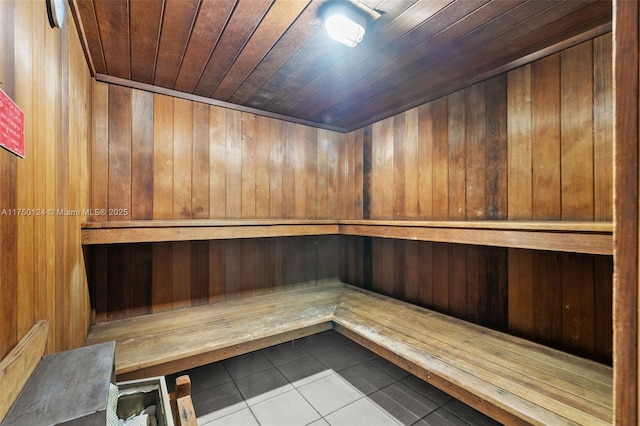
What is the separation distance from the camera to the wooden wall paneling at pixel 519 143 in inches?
60.8

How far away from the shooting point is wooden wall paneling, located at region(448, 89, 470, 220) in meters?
1.84

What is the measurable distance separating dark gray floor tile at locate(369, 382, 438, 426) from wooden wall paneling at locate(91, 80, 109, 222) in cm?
203

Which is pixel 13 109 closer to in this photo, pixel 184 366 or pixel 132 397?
pixel 132 397

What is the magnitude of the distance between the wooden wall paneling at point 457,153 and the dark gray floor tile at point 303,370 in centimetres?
143

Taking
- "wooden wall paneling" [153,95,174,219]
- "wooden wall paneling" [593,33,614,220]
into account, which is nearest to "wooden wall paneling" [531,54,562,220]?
"wooden wall paneling" [593,33,614,220]

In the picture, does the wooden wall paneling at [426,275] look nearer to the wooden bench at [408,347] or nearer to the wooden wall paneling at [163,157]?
the wooden bench at [408,347]

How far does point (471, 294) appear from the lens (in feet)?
5.99

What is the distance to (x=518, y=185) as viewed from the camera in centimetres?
159

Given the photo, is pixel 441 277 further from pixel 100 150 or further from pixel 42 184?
pixel 100 150

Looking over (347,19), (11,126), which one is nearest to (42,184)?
(11,126)

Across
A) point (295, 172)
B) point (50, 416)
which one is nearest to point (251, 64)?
point (295, 172)

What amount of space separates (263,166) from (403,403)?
1.90 metres

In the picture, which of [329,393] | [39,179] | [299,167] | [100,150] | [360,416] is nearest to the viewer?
[39,179]

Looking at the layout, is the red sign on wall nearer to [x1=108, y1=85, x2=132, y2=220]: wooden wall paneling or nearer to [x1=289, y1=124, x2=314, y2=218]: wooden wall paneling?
[x1=108, y1=85, x2=132, y2=220]: wooden wall paneling
